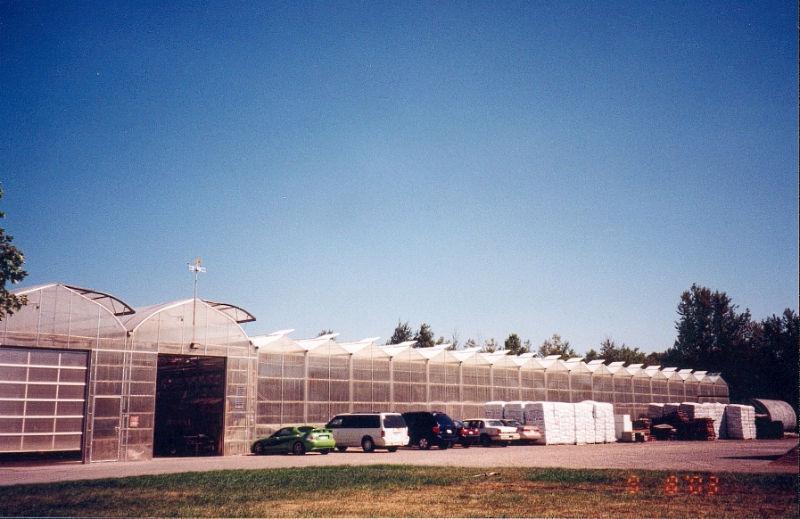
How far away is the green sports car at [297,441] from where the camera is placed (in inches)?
1112

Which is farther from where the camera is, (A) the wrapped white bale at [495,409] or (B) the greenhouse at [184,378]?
(A) the wrapped white bale at [495,409]

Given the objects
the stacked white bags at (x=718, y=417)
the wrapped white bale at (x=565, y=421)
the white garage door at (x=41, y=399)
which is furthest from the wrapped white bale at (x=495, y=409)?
the white garage door at (x=41, y=399)

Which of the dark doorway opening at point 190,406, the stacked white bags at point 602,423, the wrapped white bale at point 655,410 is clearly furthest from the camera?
the wrapped white bale at point 655,410

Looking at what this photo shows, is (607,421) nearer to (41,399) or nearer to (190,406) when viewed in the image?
(190,406)

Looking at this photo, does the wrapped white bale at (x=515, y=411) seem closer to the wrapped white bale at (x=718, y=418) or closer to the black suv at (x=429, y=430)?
the black suv at (x=429, y=430)

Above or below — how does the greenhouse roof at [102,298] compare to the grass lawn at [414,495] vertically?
above

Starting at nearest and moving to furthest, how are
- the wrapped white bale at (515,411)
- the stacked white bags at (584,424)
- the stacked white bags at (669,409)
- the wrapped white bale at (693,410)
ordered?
the wrapped white bale at (515,411) → the stacked white bags at (584,424) → the wrapped white bale at (693,410) → the stacked white bags at (669,409)

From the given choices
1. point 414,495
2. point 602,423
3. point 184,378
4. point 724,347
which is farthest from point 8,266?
point 724,347

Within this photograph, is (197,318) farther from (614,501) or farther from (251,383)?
(614,501)

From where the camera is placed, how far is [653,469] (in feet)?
59.2

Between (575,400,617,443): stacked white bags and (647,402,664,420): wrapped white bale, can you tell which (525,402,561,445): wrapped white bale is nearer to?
(575,400,617,443): stacked white bags

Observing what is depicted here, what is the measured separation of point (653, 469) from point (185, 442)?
68.6 feet

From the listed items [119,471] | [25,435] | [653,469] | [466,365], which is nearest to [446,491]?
[653,469]

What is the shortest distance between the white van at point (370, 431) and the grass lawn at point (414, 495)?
12.5 m
